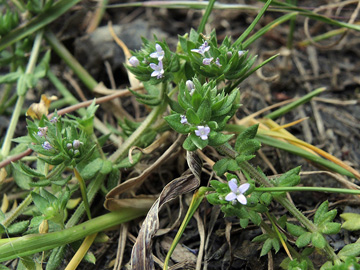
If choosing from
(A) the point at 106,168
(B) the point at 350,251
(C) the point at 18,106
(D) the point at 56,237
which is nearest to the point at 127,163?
(A) the point at 106,168

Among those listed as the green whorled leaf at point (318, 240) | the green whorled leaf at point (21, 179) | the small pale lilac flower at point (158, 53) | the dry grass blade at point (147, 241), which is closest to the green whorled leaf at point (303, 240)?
the green whorled leaf at point (318, 240)

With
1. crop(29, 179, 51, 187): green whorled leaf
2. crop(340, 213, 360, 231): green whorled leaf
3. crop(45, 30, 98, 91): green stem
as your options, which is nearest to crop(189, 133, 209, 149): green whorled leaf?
crop(29, 179, 51, 187): green whorled leaf

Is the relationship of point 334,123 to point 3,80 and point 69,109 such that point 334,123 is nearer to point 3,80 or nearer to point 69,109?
point 69,109

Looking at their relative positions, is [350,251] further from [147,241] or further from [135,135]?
[135,135]

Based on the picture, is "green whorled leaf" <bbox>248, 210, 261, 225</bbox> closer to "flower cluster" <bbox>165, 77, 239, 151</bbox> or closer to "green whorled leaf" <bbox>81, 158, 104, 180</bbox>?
"flower cluster" <bbox>165, 77, 239, 151</bbox>

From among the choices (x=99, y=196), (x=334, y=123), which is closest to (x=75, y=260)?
(x=99, y=196)
